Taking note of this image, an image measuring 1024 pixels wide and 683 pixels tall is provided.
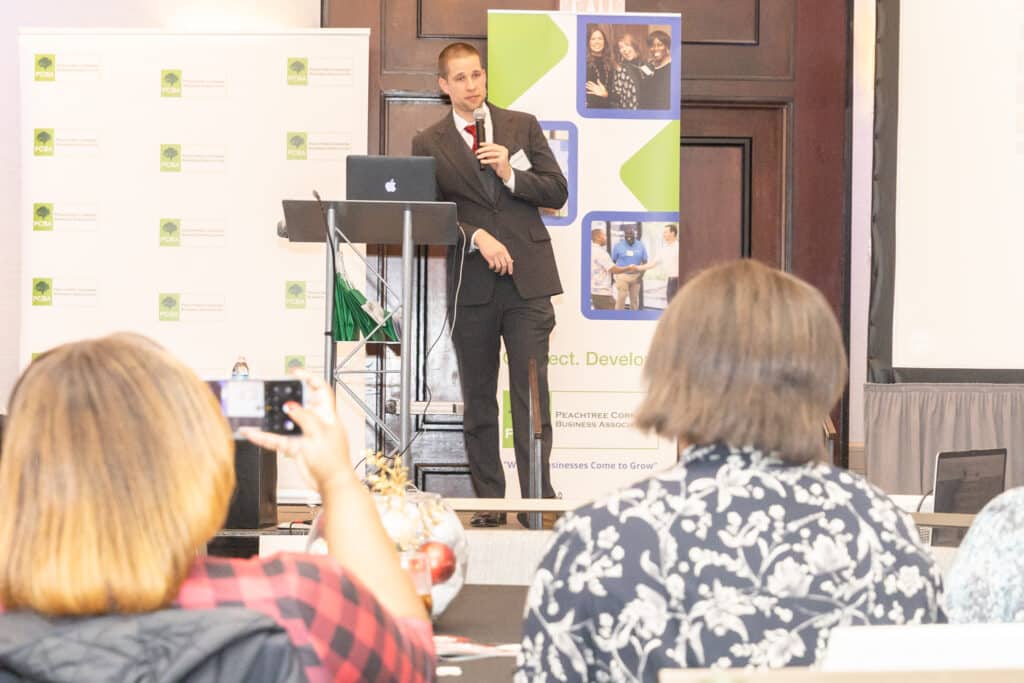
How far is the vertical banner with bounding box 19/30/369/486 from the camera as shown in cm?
566

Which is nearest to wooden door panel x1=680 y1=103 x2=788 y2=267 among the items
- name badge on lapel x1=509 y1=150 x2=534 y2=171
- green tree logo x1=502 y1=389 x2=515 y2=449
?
name badge on lapel x1=509 y1=150 x2=534 y2=171

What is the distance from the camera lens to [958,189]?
5.30 meters

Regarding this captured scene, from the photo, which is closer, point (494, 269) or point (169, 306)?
point (494, 269)

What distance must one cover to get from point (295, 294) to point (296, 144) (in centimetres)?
65

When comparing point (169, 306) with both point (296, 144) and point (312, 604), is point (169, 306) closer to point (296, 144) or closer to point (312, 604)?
point (296, 144)

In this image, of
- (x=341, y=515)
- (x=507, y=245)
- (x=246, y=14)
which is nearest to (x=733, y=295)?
(x=341, y=515)

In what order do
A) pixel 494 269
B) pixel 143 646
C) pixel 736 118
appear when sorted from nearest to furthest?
pixel 143 646 → pixel 494 269 → pixel 736 118

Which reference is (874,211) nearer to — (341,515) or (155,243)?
(155,243)

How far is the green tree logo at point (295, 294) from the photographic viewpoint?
5660 mm

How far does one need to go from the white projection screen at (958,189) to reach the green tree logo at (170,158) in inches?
Answer: 119

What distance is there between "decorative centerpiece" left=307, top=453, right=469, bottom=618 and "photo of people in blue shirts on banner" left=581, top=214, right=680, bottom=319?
369 cm

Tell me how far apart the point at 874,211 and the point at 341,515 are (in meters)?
4.73

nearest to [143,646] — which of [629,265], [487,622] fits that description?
[487,622]

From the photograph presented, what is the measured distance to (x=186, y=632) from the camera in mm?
945
